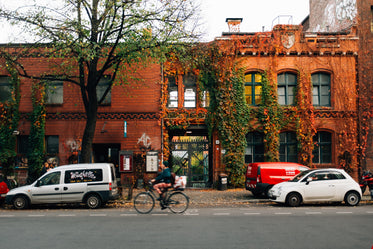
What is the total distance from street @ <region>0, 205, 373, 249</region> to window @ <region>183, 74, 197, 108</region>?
1061 cm

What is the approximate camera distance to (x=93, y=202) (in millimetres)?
14859

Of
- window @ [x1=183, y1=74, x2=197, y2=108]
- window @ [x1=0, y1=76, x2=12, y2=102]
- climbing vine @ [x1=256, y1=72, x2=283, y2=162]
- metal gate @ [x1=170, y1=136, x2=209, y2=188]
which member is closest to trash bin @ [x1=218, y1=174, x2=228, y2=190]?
metal gate @ [x1=170, y1=136, x2=209, y2=188]

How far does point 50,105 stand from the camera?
21.9m

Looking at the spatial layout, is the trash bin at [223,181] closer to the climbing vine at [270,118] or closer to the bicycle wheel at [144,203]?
the climbing vine at [270,118]

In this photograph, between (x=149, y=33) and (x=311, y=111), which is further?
(x=311, y=111)

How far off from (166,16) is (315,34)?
37.4ft

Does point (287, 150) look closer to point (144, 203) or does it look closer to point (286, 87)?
point (286, 87)

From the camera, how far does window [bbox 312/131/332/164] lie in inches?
885

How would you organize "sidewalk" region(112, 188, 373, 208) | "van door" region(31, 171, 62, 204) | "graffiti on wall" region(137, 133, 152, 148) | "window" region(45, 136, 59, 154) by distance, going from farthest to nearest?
"window" region(45, 136, 59, 154), "graffiti on wall" region(137, 133, 152, 148), "sidewalk" region(112, 188, 373, 208), "van door" region(31, 171, 62, 204)

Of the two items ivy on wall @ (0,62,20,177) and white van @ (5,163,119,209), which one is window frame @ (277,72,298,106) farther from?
ivy on wall @ (0,62,20,177)

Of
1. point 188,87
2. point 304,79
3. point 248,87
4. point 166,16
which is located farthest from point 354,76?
point 166,16

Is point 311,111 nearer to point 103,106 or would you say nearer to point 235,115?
point 235,115

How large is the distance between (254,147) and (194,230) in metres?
13.8

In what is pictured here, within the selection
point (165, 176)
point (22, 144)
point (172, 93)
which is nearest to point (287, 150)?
point (172, 93)
